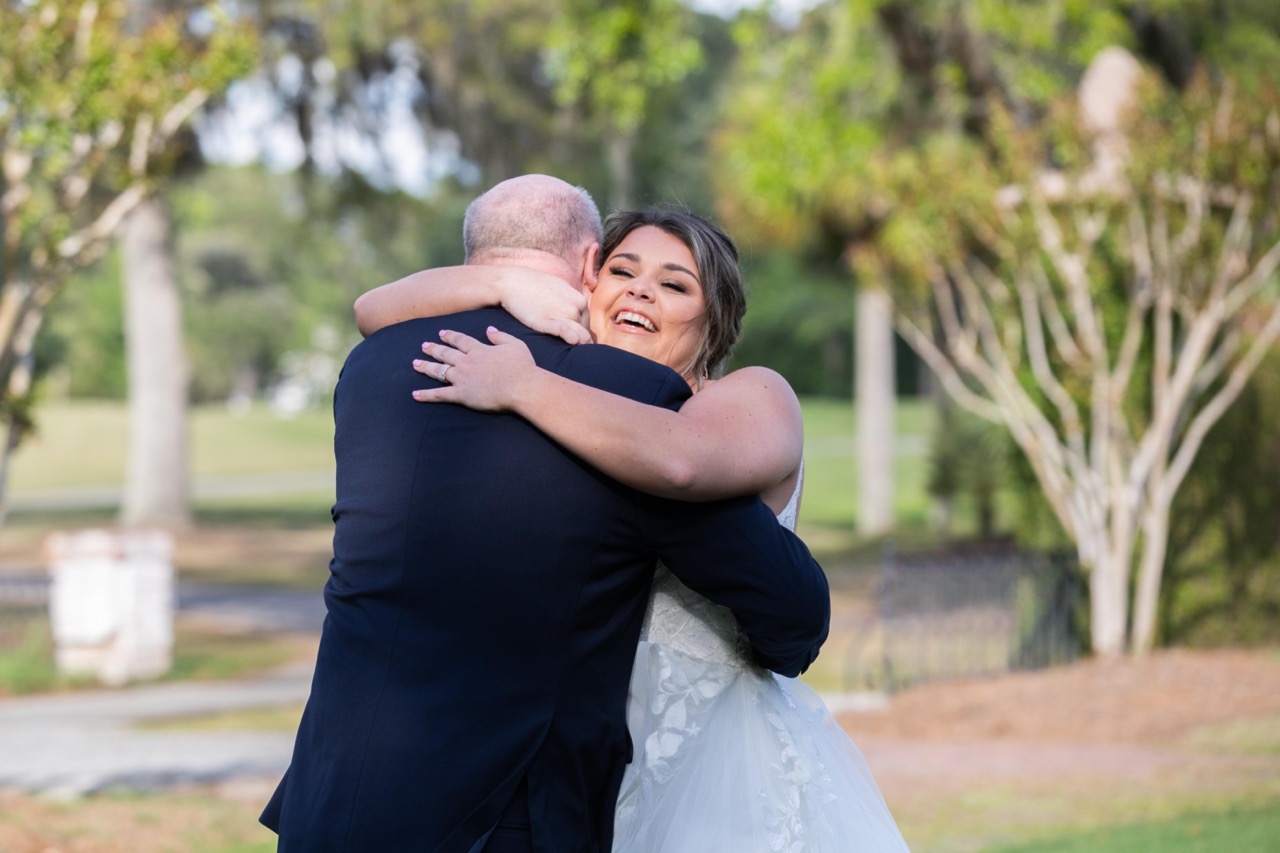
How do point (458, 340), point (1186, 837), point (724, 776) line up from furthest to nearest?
1. point (1186, 837)
2. point (724, 776)
3. point (458, 340)

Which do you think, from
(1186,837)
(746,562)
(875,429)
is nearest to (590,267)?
(746,562)

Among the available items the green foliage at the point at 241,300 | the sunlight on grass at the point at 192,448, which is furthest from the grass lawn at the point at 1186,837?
the green foliage at the point at 241,300

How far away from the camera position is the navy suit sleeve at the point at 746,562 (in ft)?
7.50

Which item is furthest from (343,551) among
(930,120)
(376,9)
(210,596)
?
(376,9)

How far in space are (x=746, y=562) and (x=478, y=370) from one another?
1.60 feet

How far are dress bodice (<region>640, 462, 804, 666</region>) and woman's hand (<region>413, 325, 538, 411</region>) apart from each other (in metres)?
0.47

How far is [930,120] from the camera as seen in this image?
658 inches

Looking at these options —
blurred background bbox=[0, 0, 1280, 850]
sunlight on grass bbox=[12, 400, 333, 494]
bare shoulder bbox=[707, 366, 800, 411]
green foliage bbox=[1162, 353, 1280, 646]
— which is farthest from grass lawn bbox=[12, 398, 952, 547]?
bare shoulder bbox=[707, 366, 800, 411]

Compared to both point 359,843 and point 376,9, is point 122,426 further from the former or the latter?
point 359,843

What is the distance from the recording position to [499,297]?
7.95 feet

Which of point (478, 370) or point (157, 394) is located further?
point (157, 394)

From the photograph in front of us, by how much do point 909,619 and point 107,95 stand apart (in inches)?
264

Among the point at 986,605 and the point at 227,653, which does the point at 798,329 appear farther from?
the point at 986,605

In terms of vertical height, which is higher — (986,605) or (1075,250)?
(1075,250)
